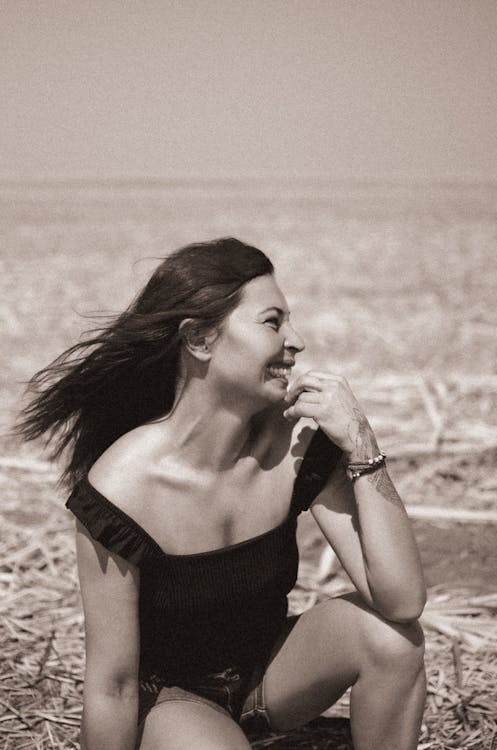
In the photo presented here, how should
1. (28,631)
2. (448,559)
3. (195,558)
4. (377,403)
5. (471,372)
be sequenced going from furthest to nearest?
(471,372), (377,403), (448,559), (28,631), (195,558)

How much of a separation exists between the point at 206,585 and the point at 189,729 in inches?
14.7

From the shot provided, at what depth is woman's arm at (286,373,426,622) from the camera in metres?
2.66

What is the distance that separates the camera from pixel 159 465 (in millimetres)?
2682

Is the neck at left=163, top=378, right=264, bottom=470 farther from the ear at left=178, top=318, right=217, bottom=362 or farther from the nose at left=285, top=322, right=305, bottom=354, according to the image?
the nose at left=285, top=322, right=305, bottom=354

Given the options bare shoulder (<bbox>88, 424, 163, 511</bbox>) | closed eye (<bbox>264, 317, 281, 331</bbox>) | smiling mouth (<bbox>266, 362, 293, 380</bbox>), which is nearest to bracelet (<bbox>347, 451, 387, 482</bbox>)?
smiling mouth (<bbox>266, 362, 293, 380</bbox>)

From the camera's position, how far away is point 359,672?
2744mm

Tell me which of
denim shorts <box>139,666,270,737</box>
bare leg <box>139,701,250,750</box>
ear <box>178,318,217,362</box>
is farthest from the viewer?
denim shorts <box>139,666,270,737</box>

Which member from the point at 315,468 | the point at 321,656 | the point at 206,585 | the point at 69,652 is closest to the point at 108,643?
the point at 206,585

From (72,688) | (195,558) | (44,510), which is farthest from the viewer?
(44,510)

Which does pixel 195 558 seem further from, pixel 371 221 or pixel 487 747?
pixel 371 221

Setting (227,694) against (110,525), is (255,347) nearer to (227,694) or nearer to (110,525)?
(110,525)

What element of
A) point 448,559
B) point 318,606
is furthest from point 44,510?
point 318,606

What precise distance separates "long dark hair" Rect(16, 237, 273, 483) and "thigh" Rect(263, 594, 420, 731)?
770 mm

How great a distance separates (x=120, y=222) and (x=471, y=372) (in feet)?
49.9
